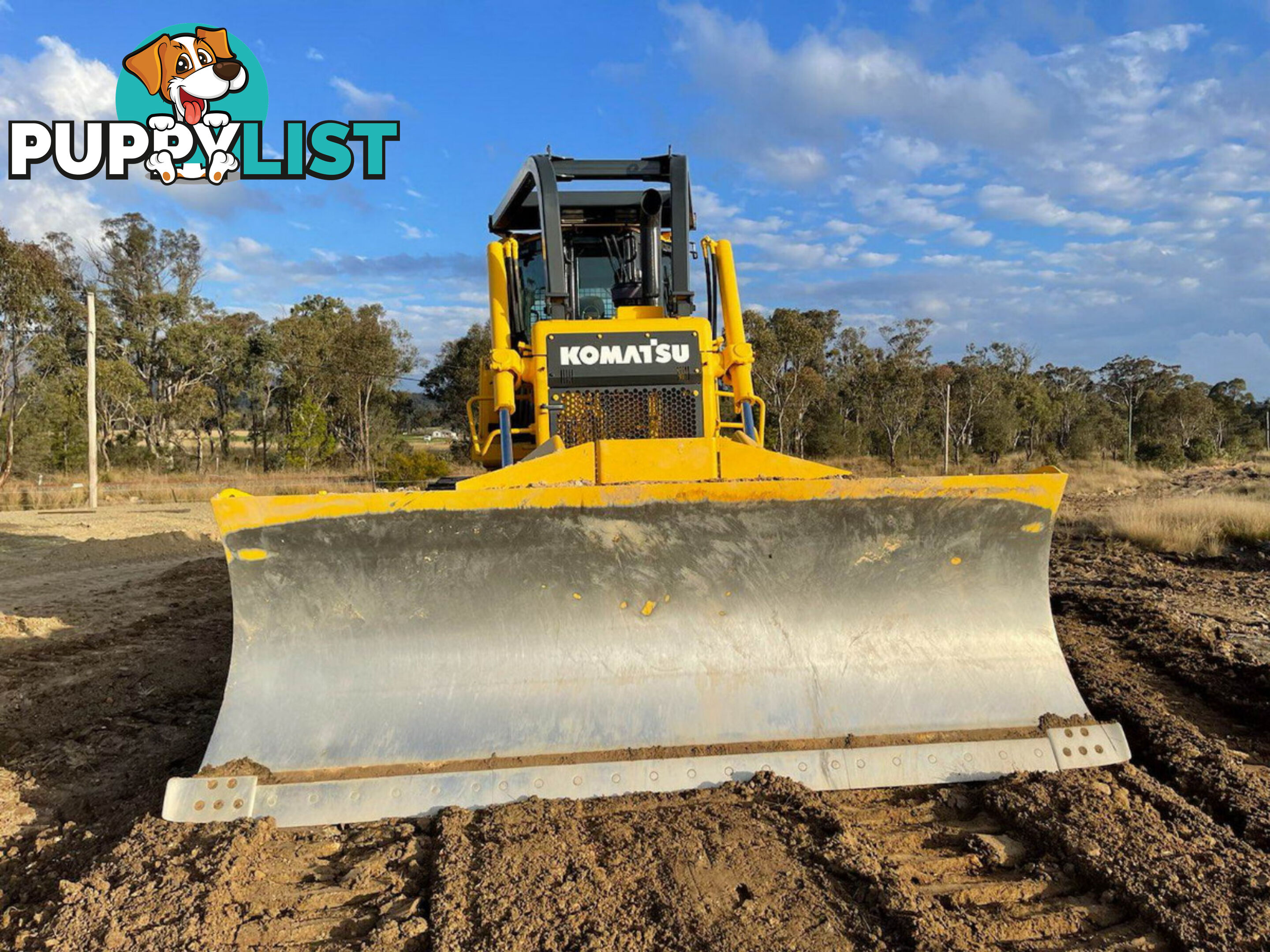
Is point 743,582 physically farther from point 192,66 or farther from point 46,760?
point 192,66

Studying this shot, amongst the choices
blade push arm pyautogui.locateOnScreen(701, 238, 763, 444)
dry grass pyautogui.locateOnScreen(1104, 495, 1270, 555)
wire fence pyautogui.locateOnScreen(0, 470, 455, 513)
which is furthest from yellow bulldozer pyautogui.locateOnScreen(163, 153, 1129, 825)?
wire fence pyautogui.locateOnScreen(0, 470, 455, 513)

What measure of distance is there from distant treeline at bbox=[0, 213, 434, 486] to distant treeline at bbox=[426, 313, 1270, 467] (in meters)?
4.35

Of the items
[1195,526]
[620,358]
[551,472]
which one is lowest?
[1195,526]

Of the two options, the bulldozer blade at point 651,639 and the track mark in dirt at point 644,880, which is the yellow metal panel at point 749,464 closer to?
the bulldozer blade at point 651,639

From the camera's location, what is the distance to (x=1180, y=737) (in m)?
3.17

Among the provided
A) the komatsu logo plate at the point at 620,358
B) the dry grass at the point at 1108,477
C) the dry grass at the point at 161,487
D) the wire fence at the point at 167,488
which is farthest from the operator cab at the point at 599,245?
the dry grass at the point at 1108,477

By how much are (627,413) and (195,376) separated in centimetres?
3172

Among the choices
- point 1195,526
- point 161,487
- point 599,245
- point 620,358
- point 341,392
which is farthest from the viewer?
point 341,392

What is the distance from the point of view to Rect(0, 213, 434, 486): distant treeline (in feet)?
84.3

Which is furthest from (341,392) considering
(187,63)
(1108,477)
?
(1108,477)

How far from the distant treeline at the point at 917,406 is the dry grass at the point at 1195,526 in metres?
15.8

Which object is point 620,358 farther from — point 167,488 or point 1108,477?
point 1108,477

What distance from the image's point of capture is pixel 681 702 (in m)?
3.10

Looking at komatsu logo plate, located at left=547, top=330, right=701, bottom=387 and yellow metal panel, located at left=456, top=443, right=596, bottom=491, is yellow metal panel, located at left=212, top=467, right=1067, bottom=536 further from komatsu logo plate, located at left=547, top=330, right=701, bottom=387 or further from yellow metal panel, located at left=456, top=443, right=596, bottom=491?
komatsu logo plate, located at left=547, top=330, right=701, bottom=387
